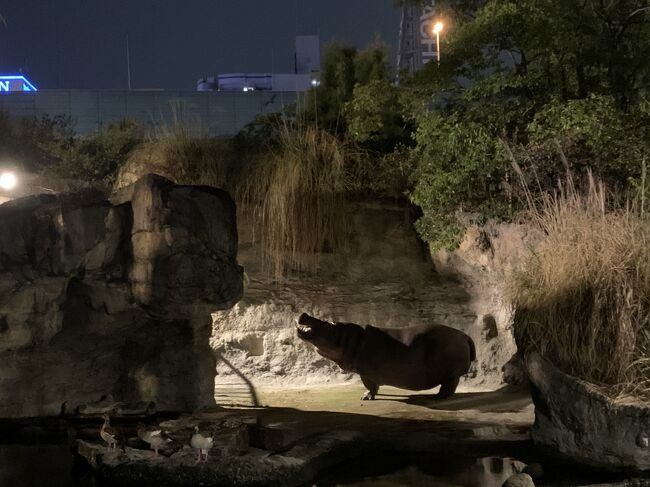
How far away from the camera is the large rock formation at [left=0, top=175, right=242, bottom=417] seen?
6.75 m

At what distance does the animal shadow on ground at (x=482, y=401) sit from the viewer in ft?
24.5

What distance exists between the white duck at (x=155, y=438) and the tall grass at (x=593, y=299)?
3206 millimetres

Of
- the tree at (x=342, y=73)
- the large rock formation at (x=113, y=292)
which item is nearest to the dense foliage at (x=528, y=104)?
the tree at (x=342, y=73)

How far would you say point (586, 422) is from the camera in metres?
5.43

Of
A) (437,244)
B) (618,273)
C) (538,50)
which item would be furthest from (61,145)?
(618,273)

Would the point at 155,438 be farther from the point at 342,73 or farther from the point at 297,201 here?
the point at 342,73

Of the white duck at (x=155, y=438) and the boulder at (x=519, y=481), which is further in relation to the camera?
the white duck at (x=155, y=438)

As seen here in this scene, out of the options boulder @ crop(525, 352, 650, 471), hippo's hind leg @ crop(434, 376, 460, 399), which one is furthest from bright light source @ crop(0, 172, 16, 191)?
boulder @ crop(525, 352, 650, 471)

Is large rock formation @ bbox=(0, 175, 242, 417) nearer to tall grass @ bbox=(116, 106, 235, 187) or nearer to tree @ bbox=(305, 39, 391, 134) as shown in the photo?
tall grass @ bbox=(116, 106, 235, 187)

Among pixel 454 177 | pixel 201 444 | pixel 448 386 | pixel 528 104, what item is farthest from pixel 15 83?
pixel 201 444

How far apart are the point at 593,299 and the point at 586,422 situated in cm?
100

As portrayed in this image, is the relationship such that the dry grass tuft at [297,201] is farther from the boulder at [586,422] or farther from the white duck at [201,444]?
the white duck at [201,444]

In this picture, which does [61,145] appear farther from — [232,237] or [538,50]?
[538,50]

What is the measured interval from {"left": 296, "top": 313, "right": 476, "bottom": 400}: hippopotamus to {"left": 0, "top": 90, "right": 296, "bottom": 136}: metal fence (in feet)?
20.1
